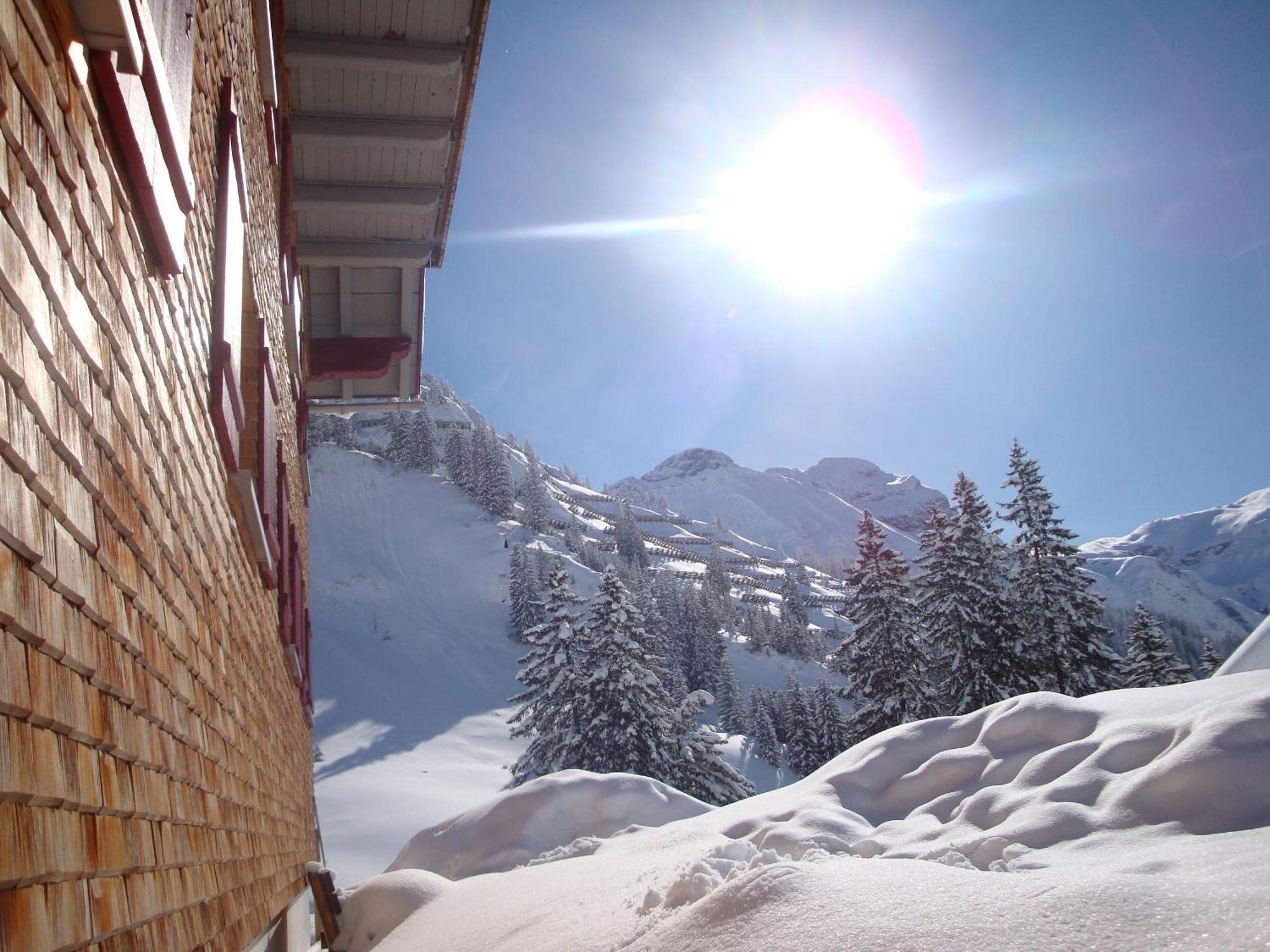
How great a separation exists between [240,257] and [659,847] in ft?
19.0

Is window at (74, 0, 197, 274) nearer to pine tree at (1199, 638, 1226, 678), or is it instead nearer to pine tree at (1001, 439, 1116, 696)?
pine tree at (1001, 439, 1116, 696)

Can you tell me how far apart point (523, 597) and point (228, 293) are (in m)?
61.9

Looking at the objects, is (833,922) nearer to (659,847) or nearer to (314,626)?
(659,847)

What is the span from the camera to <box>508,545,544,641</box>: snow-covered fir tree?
63031mm

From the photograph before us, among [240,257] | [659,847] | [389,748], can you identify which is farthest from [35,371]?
[389,748]

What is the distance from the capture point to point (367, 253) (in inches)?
357

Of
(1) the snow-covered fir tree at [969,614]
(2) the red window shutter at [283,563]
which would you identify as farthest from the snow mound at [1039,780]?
(1) the snow-covered fir tree at [969,614]

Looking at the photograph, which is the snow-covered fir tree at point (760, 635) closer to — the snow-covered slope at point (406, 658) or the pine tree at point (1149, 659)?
the snow-covered slope at point (406, 658)

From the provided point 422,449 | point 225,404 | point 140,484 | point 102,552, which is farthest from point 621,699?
point 422,449

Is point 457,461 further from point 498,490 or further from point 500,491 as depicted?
point 500,491

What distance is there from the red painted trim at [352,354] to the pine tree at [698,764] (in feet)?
59.0

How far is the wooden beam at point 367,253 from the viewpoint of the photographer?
29.5 ft

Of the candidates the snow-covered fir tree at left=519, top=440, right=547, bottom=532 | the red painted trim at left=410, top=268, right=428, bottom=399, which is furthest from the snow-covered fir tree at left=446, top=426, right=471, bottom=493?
the red painted trim at left=410, top=268, right=428, bottom=399

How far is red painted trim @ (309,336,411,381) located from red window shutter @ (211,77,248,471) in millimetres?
6674
